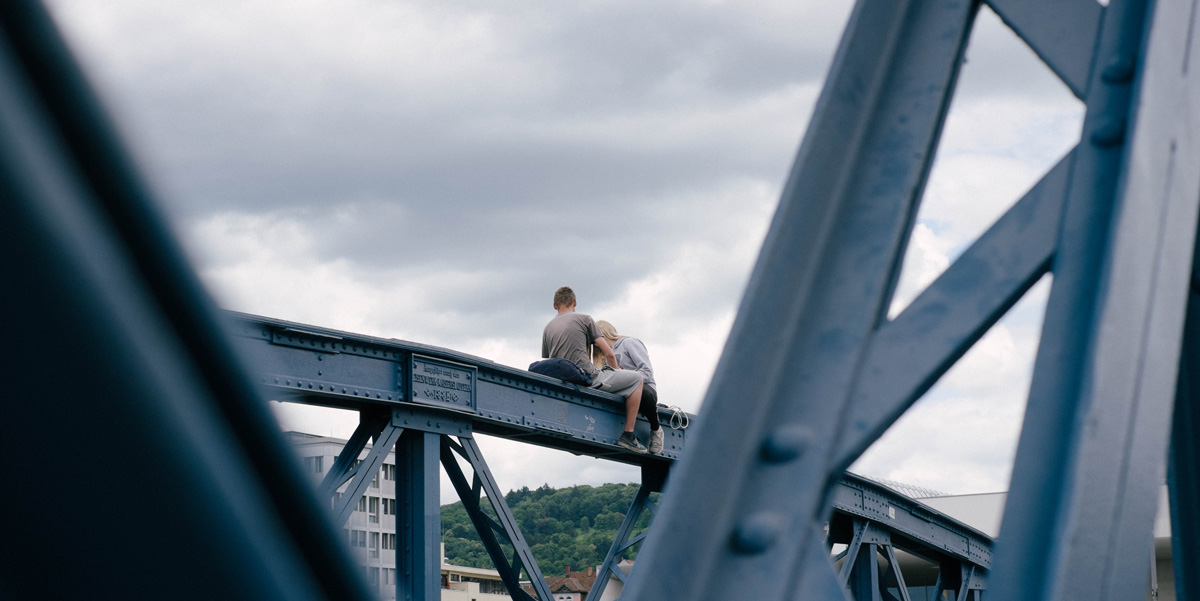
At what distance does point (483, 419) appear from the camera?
7.27m

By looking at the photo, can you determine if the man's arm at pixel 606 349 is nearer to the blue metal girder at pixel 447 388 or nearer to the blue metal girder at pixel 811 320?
the blue metal girder at pixel 447 388

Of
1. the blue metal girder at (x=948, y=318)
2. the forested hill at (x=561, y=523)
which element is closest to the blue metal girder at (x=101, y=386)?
the blue metal girder at (x=948, y=318)

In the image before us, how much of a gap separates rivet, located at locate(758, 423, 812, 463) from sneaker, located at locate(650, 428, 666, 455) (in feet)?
24.8

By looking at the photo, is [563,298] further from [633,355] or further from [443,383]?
[443,383]

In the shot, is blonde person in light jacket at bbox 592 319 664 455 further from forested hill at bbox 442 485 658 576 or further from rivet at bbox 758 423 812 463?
rivet at bbox 758 423 812 463

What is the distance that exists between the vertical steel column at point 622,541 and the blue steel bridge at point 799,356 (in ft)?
21.2

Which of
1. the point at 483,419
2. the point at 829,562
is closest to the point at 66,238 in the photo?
the point at 829,562

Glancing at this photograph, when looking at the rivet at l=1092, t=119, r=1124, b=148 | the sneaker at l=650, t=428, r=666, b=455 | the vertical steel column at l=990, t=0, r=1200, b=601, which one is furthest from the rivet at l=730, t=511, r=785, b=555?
the sneaker at l=650, t=428, r=666, b=455

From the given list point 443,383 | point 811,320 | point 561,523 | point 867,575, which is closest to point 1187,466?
point 811,320

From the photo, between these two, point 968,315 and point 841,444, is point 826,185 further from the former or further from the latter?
point 841,444

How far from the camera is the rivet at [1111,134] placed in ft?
5.35

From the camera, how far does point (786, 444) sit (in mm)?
1435

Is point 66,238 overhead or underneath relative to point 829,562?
overhead

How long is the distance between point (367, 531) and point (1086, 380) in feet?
3.75
